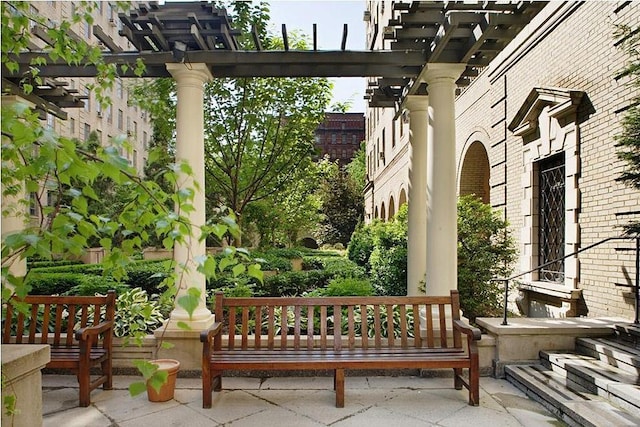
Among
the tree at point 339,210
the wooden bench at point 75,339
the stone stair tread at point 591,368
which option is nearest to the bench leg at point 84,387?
the wooden bench at point 75,339

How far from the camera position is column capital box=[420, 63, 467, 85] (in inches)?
222

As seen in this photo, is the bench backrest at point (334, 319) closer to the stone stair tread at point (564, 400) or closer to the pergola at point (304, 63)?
the pergola at point (304, 63)

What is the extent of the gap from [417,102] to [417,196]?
141cm

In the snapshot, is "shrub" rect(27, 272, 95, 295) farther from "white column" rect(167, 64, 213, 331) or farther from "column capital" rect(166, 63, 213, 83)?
"column capital" rect(166, 63, 213, 83)

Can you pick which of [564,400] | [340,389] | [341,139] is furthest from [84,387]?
[341,139]

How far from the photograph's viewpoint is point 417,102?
6.80 m

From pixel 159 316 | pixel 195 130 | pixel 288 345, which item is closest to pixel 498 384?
pixel 288 345

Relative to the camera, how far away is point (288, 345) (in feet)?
17.4

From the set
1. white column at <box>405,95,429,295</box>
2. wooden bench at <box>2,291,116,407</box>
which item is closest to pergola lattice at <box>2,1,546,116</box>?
white column at <box>405,95,429,295</box>

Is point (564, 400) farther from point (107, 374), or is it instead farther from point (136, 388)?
point (107, 374)

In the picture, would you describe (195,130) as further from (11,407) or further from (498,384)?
(498,384)

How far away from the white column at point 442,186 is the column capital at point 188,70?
→ 2800 millimetres

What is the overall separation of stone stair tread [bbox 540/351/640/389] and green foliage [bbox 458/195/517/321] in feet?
5.03

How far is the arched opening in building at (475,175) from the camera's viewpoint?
12422mm
